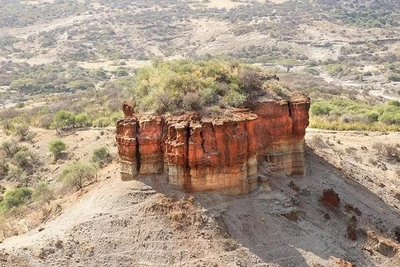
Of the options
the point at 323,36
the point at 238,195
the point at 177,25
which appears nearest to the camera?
the point at 238,195

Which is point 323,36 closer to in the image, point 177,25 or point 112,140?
point 177,25

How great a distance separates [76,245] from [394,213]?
49.0 ft

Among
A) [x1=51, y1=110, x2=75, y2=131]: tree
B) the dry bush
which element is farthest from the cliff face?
[x1=51, y1=110, x2=75, y2=131]: tree

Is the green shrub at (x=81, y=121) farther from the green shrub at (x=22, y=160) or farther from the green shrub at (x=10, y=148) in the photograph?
the green shrub at (x=22, y=160)

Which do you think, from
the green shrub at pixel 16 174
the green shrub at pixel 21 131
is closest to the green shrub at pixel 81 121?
the green shrub at pixel 21 131

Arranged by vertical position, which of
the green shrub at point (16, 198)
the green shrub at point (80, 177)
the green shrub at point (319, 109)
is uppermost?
the green shrub at point (80, 177)

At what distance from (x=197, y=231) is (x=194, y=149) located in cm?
298

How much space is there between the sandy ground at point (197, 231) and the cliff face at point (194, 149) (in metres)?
0.55

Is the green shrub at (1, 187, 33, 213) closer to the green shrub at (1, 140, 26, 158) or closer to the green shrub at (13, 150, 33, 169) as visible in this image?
the green shrub at (13, 150, 33, 169)

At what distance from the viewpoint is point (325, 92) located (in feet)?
239

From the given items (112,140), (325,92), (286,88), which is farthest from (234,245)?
(325,92)

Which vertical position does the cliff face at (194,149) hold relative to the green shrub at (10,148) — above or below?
above

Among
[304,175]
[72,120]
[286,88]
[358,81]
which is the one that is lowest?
[358,81]

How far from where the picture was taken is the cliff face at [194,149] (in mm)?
19609
